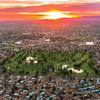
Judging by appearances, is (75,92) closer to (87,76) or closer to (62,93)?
(62,93)

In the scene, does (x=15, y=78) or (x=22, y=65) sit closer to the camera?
(x=15, y=78)

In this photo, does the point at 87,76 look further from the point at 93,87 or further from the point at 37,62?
the point at 37,62

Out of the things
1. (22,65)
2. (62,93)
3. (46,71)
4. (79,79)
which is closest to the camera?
(62,93)

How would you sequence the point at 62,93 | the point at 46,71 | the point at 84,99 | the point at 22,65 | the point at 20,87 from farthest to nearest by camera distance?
the point at 22,65
the point at 46,71
the point at 20,87
the point at 62,93
the point at 84,99

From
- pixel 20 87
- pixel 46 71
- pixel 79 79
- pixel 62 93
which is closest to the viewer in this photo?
pixel 62 93

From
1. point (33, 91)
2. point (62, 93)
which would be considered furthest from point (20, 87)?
point (62, 93)

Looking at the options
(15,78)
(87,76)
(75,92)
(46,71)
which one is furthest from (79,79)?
(15,78)

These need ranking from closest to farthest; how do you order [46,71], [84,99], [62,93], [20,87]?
[84,99]
[62,93]
[20,87]
[46,71]

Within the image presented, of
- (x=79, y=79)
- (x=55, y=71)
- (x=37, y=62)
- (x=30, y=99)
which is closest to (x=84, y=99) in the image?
(x=79, y=79)

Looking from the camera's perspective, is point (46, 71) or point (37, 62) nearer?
point (46, 71)
